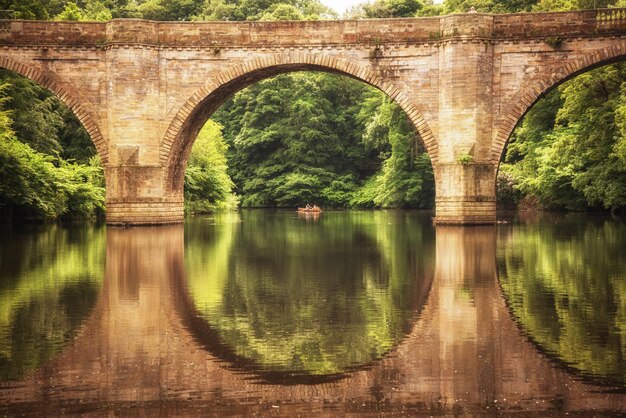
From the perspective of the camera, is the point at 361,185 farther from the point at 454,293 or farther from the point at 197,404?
the point at 197,404

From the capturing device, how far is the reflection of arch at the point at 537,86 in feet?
99.3

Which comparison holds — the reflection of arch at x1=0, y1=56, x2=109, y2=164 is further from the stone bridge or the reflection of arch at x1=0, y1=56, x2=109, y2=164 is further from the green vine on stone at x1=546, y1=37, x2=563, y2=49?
the green vine on stone at x1=546, y1=37, x2=563, y2=49

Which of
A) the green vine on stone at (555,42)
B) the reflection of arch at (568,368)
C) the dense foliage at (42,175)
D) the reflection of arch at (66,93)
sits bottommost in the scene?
the reflection of arch at (568,368)

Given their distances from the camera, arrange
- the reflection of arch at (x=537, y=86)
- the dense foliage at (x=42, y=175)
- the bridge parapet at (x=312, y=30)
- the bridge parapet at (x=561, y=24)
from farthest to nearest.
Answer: the dense foliage at (x=42, y=175), the bridge parapet at (x=312, y=30), the reflection of arch at (x=537, y=86), the bridge parapet at (x=561, y=24)

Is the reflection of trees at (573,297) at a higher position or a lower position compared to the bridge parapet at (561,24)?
lower

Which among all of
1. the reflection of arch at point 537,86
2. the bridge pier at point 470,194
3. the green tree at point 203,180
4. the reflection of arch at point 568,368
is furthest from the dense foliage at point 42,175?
the reflection of arch at point 568,368

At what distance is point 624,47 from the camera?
2983cm

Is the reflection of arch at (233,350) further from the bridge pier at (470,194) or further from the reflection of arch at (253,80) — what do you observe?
the reflection of arch at (253,80)

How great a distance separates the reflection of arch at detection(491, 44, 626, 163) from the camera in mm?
30266

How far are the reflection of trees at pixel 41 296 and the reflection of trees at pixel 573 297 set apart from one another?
4752mm

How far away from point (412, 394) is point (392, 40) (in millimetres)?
25437

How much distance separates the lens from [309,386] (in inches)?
286

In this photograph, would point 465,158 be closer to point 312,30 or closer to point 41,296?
point 312,30

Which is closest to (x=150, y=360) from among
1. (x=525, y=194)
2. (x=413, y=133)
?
(x=525, y=194)
